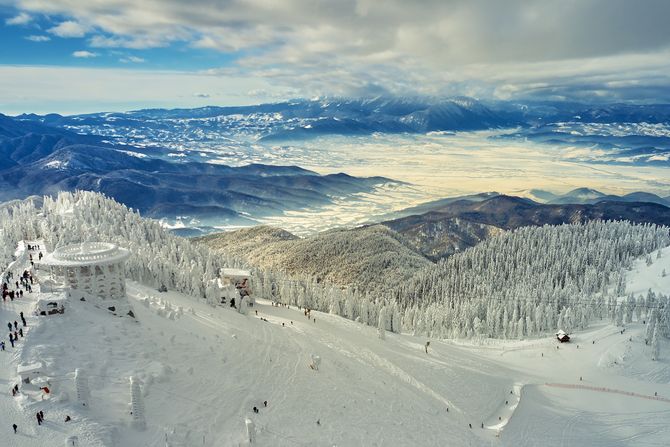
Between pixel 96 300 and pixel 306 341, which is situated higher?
pixel 96 300

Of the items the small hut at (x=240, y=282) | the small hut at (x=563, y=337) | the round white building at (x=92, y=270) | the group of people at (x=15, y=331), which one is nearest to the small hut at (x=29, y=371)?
the group of people at (x=15, y=331)

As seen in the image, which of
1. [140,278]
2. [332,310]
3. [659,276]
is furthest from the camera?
[659,276]

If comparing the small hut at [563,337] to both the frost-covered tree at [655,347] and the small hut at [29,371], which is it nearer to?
the frost-covered tree at [655,347]

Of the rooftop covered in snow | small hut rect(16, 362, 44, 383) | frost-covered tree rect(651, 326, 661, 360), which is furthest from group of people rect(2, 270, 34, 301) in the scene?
frost-covered tree rect(651, 326, 661, 360)

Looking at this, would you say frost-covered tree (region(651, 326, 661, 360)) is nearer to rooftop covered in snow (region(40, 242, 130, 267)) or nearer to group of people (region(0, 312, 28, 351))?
rooftop covered in snow (region(40, 242, 130, 267))

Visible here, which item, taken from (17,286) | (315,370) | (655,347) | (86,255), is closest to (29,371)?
(86,255)

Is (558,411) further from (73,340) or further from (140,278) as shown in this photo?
(140,278)

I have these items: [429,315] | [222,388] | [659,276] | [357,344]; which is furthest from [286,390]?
[659,276]

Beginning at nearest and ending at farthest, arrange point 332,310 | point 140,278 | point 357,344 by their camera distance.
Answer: point 357,344 → point 140,278 → point 332,310
